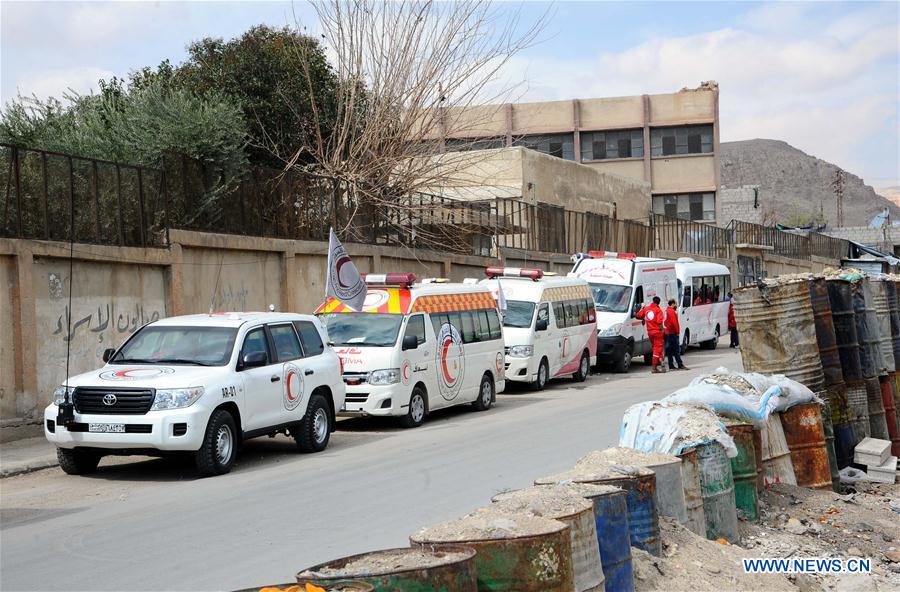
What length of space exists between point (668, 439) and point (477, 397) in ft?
36.6

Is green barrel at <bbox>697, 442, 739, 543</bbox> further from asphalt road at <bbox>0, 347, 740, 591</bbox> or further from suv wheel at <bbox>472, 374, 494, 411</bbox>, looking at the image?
suv wheel at <bbox>472, 374, 494, 411</bbox>

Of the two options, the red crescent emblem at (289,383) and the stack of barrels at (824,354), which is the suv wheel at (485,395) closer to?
the red crescent emblem at (289,383)

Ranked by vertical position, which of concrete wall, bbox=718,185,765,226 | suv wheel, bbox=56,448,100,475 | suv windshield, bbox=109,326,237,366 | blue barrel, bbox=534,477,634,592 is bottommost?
suv wheel, bbox=56,448,100,475

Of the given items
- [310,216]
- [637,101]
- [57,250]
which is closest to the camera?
[57,250]

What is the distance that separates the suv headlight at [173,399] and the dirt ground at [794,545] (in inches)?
252

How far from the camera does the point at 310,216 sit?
24.4 m

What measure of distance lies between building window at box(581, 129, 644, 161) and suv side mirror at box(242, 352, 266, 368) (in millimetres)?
60748

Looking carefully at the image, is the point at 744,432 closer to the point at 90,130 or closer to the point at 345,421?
the point at 345,421

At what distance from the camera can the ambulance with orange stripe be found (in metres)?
16.6

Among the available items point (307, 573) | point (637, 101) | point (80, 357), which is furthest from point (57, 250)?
point (637, 101)

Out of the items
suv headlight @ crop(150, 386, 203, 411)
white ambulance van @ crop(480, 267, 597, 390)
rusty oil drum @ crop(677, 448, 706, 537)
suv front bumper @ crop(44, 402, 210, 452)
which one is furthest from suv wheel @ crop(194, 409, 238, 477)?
white ambulance van @ crop(480, 267, 597, 390)

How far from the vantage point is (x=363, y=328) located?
56.9 feet

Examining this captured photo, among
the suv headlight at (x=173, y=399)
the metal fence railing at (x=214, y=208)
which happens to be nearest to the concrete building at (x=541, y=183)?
the metal fence railing at (x=214, y=208)
